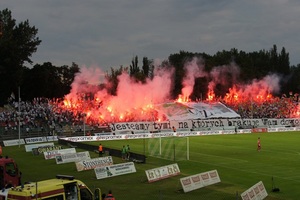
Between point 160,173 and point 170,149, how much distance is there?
16.5 m

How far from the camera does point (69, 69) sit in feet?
486

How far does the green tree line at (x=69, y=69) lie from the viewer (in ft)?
254

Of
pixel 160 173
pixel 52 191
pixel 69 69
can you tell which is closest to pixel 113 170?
pixel 160 173

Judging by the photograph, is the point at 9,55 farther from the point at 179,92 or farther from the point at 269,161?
the point at 179,92

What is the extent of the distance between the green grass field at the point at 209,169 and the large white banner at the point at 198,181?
0.33 meters

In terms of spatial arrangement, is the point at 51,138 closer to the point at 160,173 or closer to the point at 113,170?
the point at 113,170

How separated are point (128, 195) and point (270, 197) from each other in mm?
8486

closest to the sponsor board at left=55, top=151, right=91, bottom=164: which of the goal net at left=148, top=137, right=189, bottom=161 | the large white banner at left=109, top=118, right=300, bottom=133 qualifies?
the goal net at left=148, top=137, right=189, bottom=161

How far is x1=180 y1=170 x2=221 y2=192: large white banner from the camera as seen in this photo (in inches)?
1026

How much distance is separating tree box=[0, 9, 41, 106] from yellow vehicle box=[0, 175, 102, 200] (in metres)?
61.2

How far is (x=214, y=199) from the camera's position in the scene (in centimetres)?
2436

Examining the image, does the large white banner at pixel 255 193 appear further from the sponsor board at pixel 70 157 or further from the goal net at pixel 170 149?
the sponsor board at pixel 70 157

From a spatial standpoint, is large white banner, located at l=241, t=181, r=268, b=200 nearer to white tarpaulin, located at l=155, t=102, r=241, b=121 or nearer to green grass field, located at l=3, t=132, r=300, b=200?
green grass field, located at l=3, t=132, r=300, b=200

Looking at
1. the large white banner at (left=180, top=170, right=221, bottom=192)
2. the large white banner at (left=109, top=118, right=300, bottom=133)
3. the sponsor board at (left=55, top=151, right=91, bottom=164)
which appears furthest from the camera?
the large white banner at (left=109, top=118, right=300, bottom=133)
